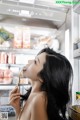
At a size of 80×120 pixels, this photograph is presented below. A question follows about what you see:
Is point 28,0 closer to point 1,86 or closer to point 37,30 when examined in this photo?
point 37,30

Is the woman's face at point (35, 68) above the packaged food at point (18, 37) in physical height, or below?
below

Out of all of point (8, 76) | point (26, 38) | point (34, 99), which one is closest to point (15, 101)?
point (34, 99)

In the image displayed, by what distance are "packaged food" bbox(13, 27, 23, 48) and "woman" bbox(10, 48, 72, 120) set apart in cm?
73

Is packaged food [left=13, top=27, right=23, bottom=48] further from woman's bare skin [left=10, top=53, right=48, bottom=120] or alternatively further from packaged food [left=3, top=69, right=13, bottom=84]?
woman's bare skin [left=10, top=53, right=48, bottom=120]

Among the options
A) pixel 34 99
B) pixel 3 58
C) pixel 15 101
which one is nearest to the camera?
pixel 34 99

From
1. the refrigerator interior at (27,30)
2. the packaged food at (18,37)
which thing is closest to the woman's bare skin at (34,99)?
the refrigerator interior at (27,30)

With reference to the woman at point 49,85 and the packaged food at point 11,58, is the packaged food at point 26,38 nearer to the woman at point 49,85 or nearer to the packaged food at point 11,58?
the packaged food at point 11,58

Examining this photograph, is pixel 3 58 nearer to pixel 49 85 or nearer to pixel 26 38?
pixel 26 38

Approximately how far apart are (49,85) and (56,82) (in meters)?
0.04

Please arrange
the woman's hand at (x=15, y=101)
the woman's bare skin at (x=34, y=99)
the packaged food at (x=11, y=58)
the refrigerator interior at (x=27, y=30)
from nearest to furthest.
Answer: the woman's bare skin at (x=34, y=99), the woman's hand at (x=15, y=101), the refrigerator interior at (x=27, y=30), the packaged food at (x=11, y=58)

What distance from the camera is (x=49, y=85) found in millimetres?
897

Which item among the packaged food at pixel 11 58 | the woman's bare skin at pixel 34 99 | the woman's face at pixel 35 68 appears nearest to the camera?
the woman's bare skin at pixel 34 99

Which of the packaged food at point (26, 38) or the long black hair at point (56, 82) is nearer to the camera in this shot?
the long black hair at point (56, 82)

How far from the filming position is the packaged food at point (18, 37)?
1.67 metres
